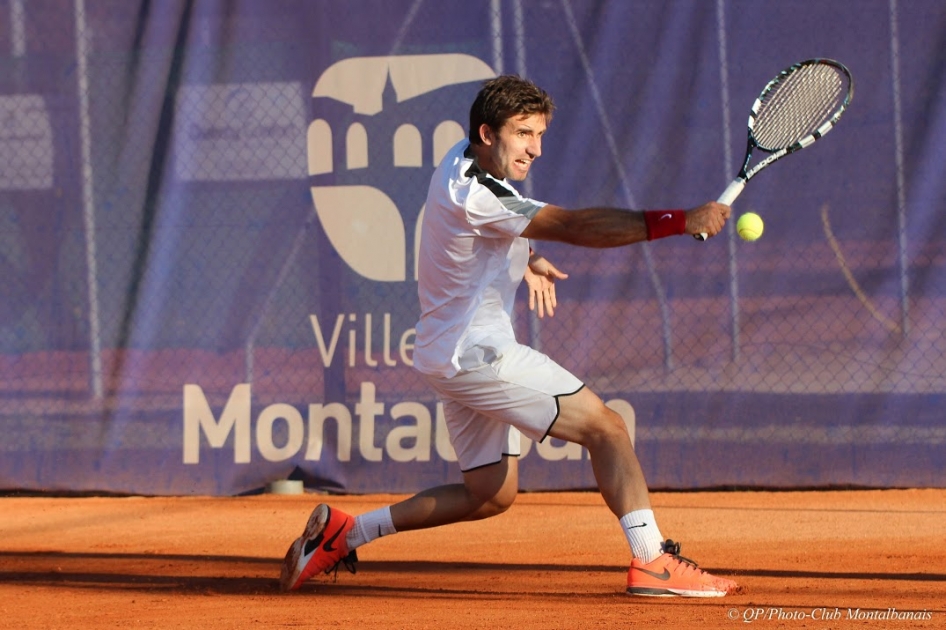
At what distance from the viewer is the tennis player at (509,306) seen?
3451 millimetres

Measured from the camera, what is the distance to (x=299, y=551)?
400cm

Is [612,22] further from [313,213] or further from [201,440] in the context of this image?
[201,440]

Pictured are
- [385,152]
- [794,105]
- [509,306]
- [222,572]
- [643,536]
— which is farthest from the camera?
[385,152]

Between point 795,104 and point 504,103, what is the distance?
1.29 metres

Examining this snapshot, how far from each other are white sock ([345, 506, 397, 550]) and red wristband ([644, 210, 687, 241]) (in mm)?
1325

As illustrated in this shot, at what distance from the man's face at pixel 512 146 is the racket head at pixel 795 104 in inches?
34.5

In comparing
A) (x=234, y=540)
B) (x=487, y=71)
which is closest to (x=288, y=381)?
(x=234, y=540)

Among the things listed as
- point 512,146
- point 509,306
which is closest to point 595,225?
point 512,146

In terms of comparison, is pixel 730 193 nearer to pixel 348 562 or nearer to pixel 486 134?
pixel 486 134

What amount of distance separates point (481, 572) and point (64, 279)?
10.9 feet

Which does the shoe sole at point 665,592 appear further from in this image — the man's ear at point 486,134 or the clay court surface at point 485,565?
the man's ear at point 486,134

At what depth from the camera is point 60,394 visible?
259 inches

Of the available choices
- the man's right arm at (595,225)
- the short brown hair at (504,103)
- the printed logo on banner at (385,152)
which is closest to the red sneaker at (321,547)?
the man's right arm at (595,225)

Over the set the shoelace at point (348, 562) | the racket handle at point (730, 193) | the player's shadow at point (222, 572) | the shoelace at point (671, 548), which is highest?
the racket handle at point (730, 193)
